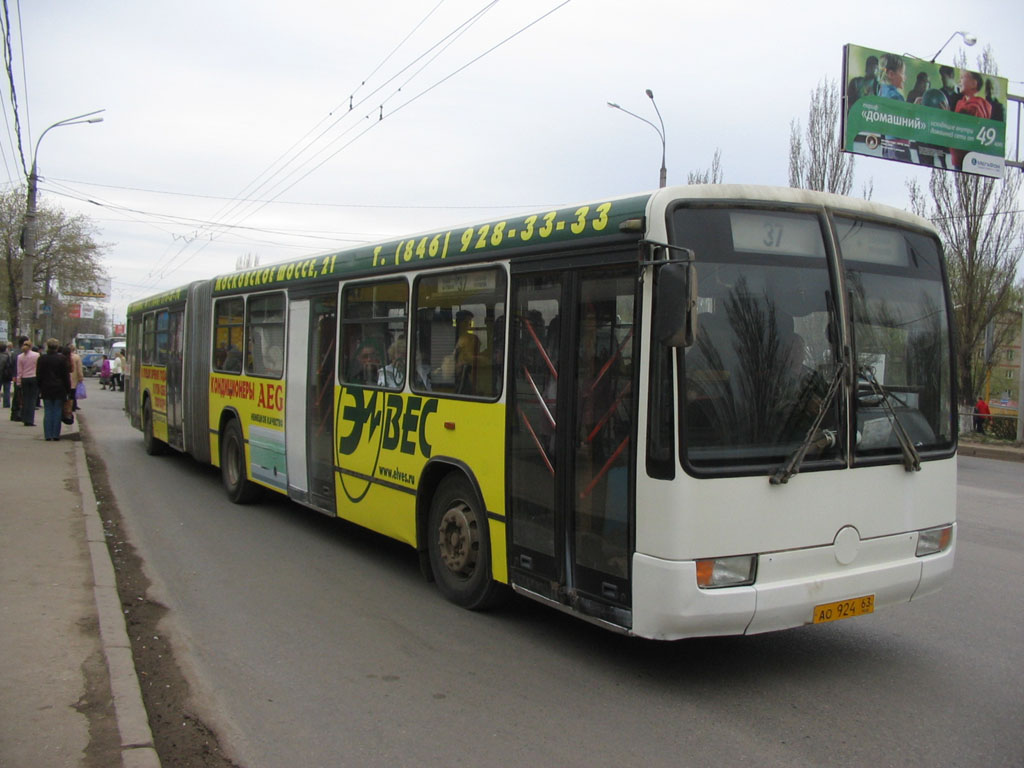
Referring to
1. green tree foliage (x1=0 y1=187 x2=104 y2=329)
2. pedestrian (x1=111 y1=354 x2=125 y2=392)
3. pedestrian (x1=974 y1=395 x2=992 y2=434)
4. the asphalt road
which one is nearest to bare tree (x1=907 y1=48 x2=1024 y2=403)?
pedestrian (x1=974 y1=395 x2=992 y2=434)

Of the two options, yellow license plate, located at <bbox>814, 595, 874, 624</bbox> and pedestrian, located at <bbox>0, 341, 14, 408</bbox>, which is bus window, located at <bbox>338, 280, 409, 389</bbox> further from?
pedestrian, located at <bbox>0, 341, 14, 408</bbox>

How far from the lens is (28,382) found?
19.0 metres

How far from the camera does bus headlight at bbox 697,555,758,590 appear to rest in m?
4.54

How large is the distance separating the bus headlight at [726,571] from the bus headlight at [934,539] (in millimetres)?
1335

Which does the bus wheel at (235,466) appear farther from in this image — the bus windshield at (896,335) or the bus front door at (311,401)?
the bus windshield at (896,335)

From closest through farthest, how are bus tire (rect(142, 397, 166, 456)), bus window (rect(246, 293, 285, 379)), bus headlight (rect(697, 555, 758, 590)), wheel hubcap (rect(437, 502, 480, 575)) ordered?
1. bus headlight (rect(697, 555, 758, 590))
2. wheel hubcap (rect(437, 502, 480, 575))
3. bus window (rect(246, 293, 285, 379))
4. bus tire (rect(142, 397, 166, 456))

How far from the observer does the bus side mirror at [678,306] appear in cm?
438

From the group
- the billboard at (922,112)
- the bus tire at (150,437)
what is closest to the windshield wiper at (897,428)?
the bus tire at (150,437)

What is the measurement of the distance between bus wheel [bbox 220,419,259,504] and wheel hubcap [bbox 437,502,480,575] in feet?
15.3

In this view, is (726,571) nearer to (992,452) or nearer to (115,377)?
(992,452)

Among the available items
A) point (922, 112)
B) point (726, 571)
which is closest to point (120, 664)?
point (726, 571)

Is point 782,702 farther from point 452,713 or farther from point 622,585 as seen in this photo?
point 452,713

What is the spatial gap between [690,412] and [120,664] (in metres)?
3.35

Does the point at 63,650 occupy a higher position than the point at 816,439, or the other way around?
the point at 816,439
